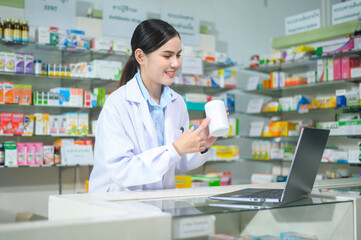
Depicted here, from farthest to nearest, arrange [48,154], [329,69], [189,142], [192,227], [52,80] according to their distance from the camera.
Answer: [329,69] < [52,80] < [48,154] < [189,142] < [192,227]

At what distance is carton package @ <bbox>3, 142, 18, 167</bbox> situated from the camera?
196 inches

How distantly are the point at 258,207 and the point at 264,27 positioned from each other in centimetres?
657

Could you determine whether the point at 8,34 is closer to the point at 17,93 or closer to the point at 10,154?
the point at 17,93

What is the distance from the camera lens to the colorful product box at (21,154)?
505cm

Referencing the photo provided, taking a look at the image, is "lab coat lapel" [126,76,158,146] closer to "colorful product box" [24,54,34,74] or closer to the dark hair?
the dark hair

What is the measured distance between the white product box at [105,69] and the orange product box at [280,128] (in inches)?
91.2

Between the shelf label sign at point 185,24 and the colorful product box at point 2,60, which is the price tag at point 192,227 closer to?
the colorful product box at point 2,60

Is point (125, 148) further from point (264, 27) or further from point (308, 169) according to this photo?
point (264, 27)

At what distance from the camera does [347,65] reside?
5398 mm

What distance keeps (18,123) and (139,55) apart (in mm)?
3070

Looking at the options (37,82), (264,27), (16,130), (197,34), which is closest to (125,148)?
(16,130)

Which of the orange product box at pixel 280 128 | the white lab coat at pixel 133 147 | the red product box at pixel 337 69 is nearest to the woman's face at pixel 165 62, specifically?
the white lab coat at pixel 133 147

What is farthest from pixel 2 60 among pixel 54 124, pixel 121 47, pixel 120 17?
pixel 120 17

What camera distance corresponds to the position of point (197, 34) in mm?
6711
